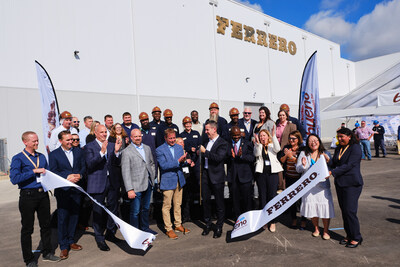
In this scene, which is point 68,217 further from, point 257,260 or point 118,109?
point 118,109

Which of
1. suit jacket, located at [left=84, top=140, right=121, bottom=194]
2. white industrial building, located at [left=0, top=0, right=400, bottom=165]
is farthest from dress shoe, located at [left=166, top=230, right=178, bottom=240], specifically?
white industrial building, located at [left=0, top=0, right=400, bottom=165]

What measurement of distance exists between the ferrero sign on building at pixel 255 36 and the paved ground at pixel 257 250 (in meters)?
17.2

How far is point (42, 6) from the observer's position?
1213 cm

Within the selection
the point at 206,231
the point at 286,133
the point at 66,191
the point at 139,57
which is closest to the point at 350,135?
the point at 286,133

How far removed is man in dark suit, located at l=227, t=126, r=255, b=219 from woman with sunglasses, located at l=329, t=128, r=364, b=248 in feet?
4.52

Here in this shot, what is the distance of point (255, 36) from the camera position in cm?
2228

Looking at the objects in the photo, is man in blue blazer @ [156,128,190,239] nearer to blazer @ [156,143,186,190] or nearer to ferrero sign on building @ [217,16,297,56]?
blazer @ [156,143,186,190]

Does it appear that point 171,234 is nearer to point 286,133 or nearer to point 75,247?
point 75,247

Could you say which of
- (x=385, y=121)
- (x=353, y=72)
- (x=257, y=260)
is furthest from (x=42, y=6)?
(x=353, y=72)

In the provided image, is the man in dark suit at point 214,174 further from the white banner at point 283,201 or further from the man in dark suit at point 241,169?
the white banner at point 283,201

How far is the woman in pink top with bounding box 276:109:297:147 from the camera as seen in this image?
217 inches

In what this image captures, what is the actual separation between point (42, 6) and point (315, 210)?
1355cm

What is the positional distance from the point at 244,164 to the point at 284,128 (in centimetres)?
133

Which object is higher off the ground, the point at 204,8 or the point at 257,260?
the point at 204,8
